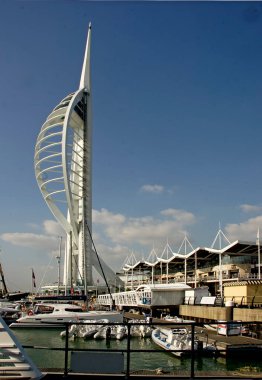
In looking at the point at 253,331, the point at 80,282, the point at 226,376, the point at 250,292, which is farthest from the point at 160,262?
the point at 226,376

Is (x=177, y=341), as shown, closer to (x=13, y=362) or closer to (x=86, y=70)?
(x=13, y=362)

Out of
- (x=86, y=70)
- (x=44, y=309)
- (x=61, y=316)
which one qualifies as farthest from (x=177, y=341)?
(x=86, y=70)

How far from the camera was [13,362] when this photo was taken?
5.89 m

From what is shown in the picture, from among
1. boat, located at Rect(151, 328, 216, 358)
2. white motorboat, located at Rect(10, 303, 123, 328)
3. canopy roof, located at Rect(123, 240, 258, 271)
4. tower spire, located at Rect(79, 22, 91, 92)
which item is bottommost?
white motorboat, located at Rect(10, 303, 123, 328)

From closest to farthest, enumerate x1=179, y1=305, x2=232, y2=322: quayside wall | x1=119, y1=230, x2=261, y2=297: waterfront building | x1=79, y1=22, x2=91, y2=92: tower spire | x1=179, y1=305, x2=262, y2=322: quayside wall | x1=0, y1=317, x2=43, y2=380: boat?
x1=0, y1=317, x2=43, y2=380: boat → x1=179, y1=305, x2=262, y2=322: quayside wall → x1=179, y1=305, x2=232, y2=322: quayside wall → x1=119, y1=230, x2=261, y2=297: waterfront building → x1=79, y1=22, x2=91, y2=92: tower spire

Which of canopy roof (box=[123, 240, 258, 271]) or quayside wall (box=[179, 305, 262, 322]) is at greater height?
canopy roof (box=[123, 240, 258, 271])

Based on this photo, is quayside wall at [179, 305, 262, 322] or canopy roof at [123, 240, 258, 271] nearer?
quayside wall at [179, 305, 262, 322]

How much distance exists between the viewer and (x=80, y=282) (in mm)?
95688

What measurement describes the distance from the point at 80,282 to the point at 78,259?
5437mm

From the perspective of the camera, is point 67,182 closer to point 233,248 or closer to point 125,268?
point 233,248

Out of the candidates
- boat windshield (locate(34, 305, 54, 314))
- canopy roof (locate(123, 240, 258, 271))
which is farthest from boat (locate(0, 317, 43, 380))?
canopy roof (locate(123, 240, 258, 271))

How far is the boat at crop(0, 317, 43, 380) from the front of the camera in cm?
586

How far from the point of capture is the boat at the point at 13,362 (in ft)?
19.2

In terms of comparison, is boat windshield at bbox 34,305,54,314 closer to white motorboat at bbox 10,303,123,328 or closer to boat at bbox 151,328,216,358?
white motorboat at bbox 10,303,123,328
